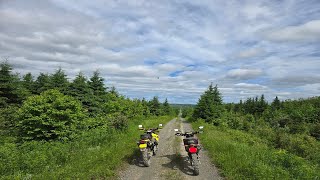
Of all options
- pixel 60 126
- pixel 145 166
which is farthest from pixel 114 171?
pixel 60 126

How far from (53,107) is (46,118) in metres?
0.94

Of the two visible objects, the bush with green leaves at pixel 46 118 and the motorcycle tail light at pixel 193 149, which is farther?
the bush with green leaves at pixel 46 118

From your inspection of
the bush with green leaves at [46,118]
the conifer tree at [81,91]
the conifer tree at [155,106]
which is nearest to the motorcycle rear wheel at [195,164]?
the bush with green leaves at [46,118]

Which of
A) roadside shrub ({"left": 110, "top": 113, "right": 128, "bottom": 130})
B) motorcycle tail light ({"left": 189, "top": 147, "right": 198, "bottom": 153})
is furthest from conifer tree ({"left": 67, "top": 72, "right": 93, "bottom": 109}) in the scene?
motorcycle tail light ({"left": 189, "top": 147, "right": 198, "bottom": 153})

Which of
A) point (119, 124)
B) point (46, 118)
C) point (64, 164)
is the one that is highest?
point (46, 118)

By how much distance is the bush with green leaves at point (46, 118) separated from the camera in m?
16.4

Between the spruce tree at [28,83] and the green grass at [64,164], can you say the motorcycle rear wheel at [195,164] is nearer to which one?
the green grass at [64,164]

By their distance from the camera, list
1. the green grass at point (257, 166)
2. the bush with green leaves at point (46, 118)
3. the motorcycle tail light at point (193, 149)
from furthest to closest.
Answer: the bush with green leaves at point (46, 118) → the motorcycle tail light at point (193, 149) → the green grass at point (257, 166)

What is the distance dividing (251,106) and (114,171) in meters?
80.1

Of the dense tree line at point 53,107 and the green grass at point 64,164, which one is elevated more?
the dense tree line at point 53,107

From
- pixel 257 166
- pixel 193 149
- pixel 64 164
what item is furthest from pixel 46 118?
pixel 257 166

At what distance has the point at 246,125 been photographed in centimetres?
4553

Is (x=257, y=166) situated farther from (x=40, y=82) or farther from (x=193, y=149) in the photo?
(x=40, y=82)

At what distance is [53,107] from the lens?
683 inches
